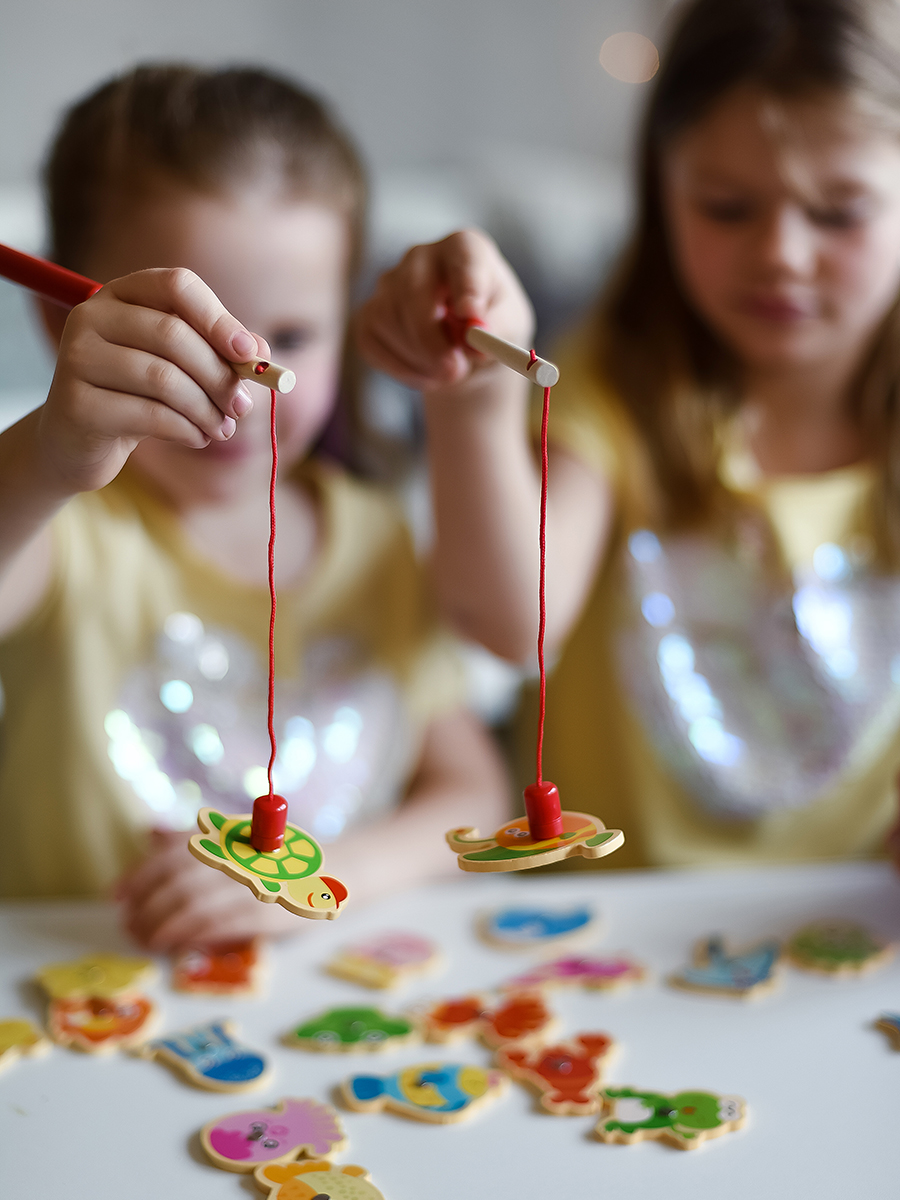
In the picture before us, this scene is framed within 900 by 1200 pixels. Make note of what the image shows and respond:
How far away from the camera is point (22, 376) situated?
26.9 inches

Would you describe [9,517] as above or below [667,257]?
below

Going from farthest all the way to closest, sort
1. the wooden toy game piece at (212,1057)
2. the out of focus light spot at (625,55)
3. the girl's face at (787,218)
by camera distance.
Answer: the out of focus light spot at (625,55)
the girl's face at (787,218)
the wooden toy game piece at (212,1057)

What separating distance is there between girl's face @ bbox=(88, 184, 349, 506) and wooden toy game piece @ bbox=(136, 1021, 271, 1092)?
13.7 inches

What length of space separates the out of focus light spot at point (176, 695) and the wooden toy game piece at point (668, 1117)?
16.9 inches

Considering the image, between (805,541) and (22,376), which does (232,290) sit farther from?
(805,541)

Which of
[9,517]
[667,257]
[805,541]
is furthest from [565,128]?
[9,517]

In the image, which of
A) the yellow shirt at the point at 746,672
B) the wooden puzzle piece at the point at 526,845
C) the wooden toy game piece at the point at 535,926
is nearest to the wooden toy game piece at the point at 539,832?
the wooden puzzle piece at the point at 526,845

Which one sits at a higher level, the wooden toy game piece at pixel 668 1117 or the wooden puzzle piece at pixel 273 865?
the wooden puzzle piece at pixel 273 865

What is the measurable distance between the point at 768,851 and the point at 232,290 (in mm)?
607

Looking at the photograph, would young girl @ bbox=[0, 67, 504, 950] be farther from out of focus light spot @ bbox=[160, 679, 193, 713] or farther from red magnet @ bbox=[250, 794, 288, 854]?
red magnet @ bbox=[250, 794, 288, 854]

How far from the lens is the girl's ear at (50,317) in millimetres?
670

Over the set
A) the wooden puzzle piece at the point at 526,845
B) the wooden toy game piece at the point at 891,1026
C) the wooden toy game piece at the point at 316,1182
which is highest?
the wooden puzzle piece at the point at 526,845

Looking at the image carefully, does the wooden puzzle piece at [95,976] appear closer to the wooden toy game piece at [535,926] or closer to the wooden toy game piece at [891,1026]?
the wooden toy game piece at [535,926]

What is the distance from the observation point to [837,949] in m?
0.62
